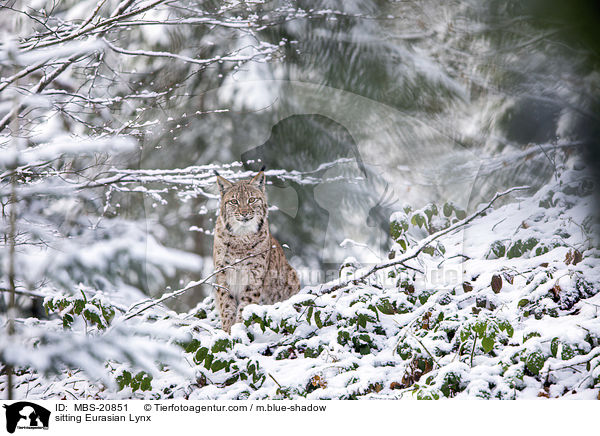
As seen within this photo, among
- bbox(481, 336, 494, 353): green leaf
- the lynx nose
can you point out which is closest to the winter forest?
bbox(481, 336, 494, 353): green leaf

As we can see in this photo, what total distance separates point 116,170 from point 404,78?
1526mm

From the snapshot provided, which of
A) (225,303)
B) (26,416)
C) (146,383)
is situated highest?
(225,303)

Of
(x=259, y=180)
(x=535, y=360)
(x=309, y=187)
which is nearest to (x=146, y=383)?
(x=259, y=180)

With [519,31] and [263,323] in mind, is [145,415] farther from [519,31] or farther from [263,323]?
[519,31]

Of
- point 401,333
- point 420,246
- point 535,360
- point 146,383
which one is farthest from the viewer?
point 420,246

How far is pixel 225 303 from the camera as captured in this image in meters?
2.68

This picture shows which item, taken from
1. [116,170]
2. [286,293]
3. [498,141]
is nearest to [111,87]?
[116,170]

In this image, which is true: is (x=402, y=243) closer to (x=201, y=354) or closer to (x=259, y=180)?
(x=259, y=180)

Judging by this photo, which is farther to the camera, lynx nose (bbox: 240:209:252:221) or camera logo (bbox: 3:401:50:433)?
lynx nose (bbox: 240:209:252:221)

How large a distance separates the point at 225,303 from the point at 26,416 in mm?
1032

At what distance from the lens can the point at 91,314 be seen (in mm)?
2369

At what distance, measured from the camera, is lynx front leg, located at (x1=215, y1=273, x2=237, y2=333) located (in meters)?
2.67

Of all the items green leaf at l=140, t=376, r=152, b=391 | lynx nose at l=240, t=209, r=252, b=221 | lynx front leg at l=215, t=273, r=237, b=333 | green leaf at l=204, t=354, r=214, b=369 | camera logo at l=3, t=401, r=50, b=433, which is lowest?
camera logo at l=3, t=401, r=50, b=433

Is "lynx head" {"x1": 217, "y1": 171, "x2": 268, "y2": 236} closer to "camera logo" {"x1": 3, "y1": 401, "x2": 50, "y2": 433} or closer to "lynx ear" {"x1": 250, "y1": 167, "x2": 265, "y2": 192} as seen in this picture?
"lynx ear" {"x1": 250, "y1": 167, "x2": 265, "y2": 192}
